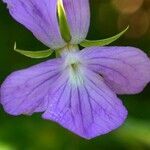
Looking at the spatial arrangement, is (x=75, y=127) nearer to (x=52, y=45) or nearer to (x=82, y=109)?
(x=82, y=109)

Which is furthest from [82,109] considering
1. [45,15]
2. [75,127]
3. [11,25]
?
[11,25]

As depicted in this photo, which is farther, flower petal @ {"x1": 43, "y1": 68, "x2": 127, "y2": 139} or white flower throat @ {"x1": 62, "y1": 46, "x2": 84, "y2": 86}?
white flower throat @ {"x1": 62, "y1": 46, "x2": 84, "y2": 86}

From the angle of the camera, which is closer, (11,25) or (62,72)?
(62,72)

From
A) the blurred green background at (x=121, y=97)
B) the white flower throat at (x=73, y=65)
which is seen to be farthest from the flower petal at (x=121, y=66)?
the blurred green background at (x=121, y=97)

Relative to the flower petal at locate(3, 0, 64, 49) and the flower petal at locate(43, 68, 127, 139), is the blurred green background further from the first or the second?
the flower petal at locate(3, 0, 64, 49)

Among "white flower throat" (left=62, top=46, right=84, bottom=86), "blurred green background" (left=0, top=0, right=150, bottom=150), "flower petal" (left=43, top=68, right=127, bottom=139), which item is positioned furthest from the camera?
"blurred green background" (left=0, top=0, right=150, bottom=150)

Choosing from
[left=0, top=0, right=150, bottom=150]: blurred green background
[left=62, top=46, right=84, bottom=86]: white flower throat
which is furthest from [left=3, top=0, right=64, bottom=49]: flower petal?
[left=0, top=0, right=150, bottom=150]: blurred green background
